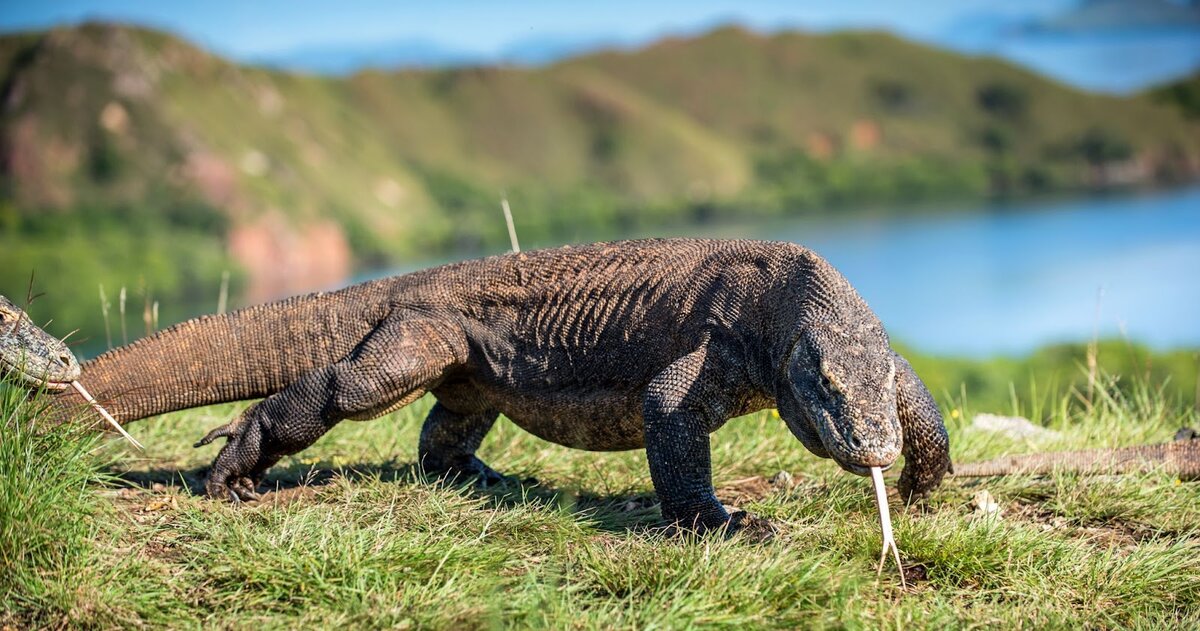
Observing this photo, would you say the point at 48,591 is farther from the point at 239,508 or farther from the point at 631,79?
the point at 631,79

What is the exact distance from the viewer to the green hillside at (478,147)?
81562 mm

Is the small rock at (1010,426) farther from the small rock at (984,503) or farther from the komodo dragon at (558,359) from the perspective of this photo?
the komodo dragon at (558,359)

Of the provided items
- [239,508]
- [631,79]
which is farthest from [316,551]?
[631,79]

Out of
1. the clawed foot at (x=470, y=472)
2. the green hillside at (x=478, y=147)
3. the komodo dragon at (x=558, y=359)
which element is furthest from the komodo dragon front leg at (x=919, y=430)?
the green hillside at (x=478, y=147)

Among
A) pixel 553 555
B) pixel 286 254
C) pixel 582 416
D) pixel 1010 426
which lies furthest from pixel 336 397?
pixel 286 254

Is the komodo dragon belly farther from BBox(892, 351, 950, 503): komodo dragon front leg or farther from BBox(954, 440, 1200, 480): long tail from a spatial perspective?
BBox(954, 440, 1200, 480): long tail

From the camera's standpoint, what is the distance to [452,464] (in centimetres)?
589

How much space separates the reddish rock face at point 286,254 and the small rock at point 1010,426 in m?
72.4

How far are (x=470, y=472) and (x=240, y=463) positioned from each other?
123 cm

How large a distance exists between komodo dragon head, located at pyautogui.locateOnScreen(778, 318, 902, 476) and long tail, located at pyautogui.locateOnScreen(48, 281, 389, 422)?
2.36 metres

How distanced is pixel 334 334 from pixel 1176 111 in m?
141

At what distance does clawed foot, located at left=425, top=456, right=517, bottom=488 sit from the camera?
18.9ft

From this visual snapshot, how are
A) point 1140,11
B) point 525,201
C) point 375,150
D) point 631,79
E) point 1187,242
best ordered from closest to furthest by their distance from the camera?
point 1140,11
point 1187,242
point 525,201
point 375,150
point 631,79

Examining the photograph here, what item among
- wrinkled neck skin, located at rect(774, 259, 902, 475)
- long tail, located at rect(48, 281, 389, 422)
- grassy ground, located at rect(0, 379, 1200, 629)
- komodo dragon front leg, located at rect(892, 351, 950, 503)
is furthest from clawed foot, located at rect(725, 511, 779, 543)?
long tail, located at rect(48, 281, 389, 422)
